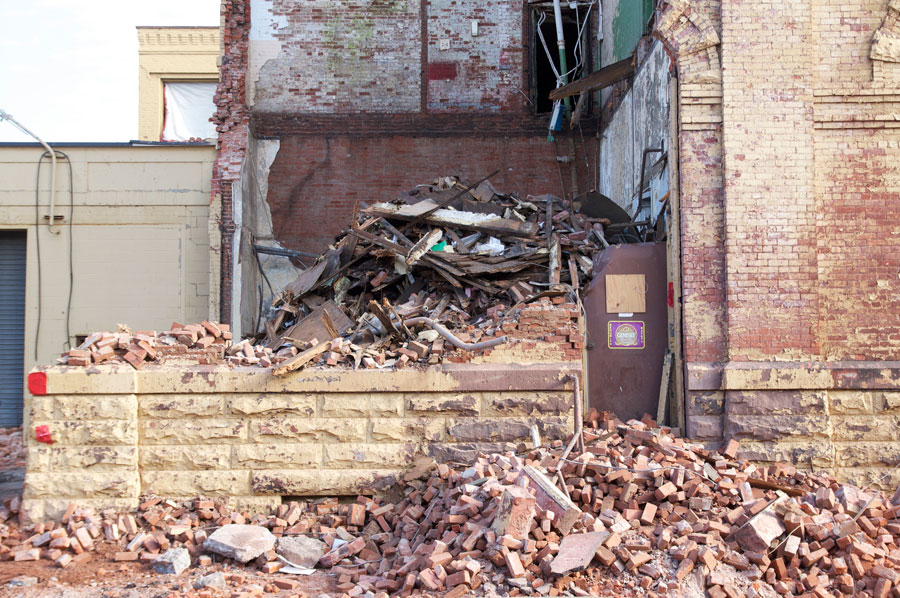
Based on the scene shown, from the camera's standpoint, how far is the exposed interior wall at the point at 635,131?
9930mm

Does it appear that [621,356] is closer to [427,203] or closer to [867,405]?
[867,405]

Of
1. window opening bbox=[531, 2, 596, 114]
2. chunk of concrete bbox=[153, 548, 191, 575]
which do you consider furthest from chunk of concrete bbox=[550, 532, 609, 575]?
window opening bbox=[531, 2, 596, 114]

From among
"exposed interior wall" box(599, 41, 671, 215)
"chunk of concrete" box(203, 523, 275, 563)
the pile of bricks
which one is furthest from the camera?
"exposed interior wall" box(599, 41, 671, 215)

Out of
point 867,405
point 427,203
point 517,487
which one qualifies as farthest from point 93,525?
point 867,405

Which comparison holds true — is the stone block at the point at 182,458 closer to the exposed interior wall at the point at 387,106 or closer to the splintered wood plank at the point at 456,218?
the splintered wood plank at the point at 456,218

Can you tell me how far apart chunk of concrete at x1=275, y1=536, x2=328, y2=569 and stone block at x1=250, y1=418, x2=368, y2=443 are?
1018 millimetres

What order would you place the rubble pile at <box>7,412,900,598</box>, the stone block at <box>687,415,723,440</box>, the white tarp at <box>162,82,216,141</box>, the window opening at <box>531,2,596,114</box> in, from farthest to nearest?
1. the white tarp at <box>162,82,216,141</box>
2. the window opening at <box>531,2,596,114</box>
3. the stone block at <box>687,415,723,440</box>
4. the rubble pile at <box>7,412,900,598</box>

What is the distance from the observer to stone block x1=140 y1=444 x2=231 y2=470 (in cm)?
726

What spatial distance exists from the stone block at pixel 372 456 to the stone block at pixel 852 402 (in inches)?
179

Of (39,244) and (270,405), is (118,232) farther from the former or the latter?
(270,405)

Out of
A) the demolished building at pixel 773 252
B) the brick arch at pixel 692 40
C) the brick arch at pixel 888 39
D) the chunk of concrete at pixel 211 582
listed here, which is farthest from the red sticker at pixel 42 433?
the brick arch at pixel 888 39

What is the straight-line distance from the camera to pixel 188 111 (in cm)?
2370

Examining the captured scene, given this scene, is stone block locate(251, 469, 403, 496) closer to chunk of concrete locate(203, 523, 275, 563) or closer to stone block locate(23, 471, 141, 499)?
chunk of concrete locate(203, 523, 275, 563)

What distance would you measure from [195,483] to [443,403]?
2641 millimetres
